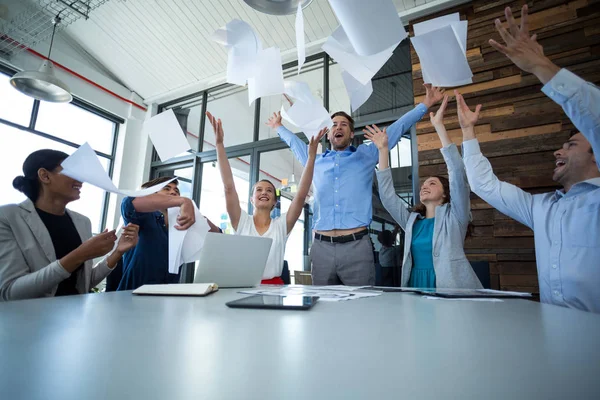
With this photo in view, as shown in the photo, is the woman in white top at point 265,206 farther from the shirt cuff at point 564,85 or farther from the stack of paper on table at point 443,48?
the shirt cuff at point 564,85

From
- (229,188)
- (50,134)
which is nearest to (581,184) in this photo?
(229,188)

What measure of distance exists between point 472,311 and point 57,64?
5320mm

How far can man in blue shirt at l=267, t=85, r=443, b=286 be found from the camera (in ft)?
5.72

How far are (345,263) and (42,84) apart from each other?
2.98 m

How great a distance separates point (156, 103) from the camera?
5.32 m

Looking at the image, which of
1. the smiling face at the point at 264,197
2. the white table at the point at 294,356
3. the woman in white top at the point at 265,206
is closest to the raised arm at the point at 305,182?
the woman in white top at the point at 265,206

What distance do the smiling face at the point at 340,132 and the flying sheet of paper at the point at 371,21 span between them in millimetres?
1093

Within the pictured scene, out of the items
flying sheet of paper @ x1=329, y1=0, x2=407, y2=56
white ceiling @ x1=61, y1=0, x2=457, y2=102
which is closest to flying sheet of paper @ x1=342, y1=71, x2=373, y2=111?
flying sheet of paper @ x1=329, y1=0, x2=407, y2=56

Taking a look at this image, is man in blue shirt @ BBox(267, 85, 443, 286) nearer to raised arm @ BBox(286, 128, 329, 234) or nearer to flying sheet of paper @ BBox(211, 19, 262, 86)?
raised arm @ BBox(286, 128, 329, 234)

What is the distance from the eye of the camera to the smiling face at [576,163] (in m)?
1.33

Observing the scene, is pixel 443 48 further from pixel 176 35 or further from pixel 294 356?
pixel 176 35

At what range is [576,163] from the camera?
1.35m

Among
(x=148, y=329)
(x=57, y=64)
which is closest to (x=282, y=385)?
(x=148, y=329)

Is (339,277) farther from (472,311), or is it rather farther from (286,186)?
(286,186)
